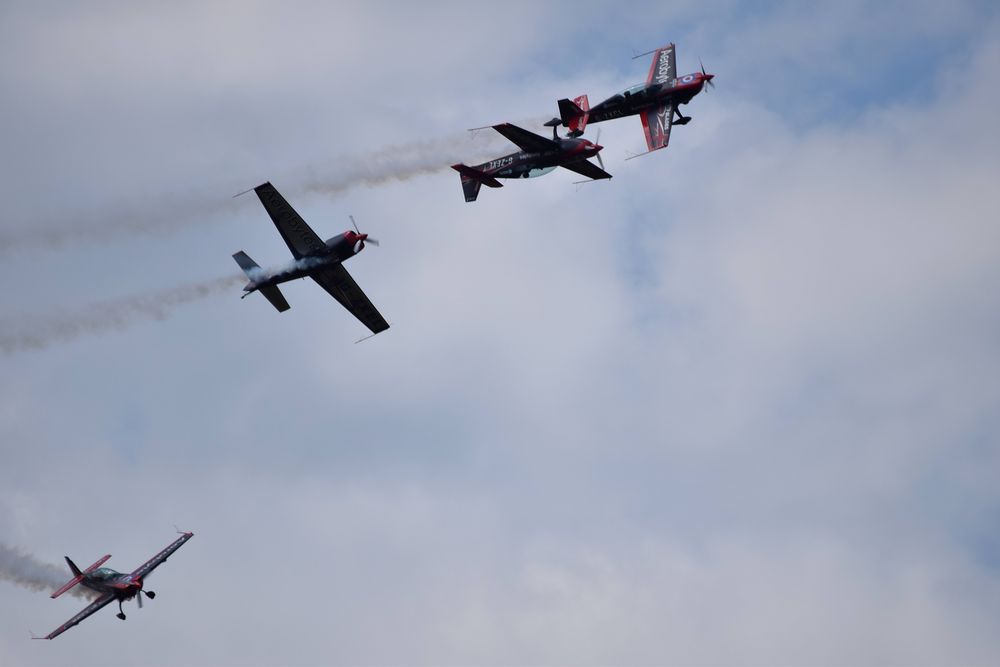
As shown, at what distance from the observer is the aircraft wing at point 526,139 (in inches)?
2985

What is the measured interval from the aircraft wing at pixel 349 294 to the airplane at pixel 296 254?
0.05 m

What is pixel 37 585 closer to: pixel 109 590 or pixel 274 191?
pixel 109 590

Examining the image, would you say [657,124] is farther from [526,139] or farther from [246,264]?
[246,264]

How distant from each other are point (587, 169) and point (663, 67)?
1127cm

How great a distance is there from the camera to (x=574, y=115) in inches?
3118

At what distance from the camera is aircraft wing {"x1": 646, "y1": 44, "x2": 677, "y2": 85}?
8400 cm

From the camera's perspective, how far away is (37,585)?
77375 millimetres

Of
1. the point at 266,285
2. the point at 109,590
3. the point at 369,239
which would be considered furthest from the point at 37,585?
the point at 369,239

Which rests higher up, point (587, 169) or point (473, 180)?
point (587, 169)

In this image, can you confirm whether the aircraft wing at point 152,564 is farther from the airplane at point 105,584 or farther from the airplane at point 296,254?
the airplane at point 296,254

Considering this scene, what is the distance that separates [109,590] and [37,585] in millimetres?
4350

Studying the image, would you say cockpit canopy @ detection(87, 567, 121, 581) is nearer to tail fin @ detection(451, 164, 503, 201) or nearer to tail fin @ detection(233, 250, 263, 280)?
tail fin @ detection(233, 250, 263, 280)

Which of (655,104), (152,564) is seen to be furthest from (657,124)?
(152,564)

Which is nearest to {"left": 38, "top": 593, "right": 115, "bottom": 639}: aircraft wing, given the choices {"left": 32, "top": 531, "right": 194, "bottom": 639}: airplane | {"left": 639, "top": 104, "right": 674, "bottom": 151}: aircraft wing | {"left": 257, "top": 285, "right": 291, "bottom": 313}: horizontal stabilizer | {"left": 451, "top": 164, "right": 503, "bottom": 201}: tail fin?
{"left": 32, "top": 531, "right": 194, "bottom": 639}: airplane
